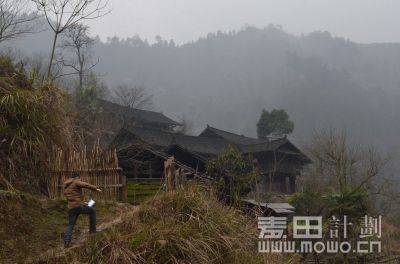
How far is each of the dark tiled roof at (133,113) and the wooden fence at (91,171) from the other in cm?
1790

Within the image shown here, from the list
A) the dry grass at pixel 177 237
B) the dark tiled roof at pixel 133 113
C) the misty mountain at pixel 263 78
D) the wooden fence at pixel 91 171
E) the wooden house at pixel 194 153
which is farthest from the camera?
the misty mountain at pixel 263 78

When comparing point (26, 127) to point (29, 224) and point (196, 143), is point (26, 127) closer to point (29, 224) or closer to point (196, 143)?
point (29, 224)

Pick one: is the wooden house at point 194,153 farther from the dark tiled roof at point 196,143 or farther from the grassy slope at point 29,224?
the grassy slope at point 29,224

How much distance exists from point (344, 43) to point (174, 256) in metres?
110

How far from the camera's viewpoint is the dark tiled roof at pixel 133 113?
31303 mm

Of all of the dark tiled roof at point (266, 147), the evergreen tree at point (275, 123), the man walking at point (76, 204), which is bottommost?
the man walking at point (76, 204)

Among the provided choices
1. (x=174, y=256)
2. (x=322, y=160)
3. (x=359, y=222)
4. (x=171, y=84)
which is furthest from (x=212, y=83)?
(x=174, y=256)

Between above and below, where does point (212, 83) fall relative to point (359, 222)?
above

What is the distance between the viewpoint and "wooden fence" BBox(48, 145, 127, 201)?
1107 cm

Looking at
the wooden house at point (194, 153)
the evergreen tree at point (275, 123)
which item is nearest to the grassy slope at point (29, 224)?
the wooden house at point (194, 153)

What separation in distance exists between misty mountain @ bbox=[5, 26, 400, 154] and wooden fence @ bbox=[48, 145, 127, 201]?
2063 inches

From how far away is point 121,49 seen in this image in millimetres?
93938

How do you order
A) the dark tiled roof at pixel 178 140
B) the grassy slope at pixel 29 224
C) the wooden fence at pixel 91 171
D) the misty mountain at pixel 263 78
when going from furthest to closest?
the misty mountain at pixel 263 78 < the dark tiled roof at pixel 178 140 < the wooden fence at pixel 91 171 < the grassy slope at pixel 29 224

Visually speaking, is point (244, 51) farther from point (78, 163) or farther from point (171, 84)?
point (78, 163)
